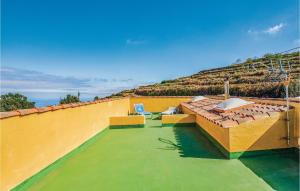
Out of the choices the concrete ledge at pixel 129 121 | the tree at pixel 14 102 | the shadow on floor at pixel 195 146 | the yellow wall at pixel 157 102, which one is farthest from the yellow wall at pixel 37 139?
the tree at pixel 14 102

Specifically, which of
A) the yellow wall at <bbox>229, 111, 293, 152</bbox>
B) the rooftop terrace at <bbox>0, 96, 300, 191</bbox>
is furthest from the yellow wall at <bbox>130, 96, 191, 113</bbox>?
the yellow wall at <bbox>229, 111, 293, 152</bbox>

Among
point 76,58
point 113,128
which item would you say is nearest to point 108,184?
point 113,128

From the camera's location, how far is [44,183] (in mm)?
4348

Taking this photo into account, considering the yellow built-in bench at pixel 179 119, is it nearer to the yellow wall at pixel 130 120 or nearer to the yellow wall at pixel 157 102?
the yellow wall at pixel 130 120

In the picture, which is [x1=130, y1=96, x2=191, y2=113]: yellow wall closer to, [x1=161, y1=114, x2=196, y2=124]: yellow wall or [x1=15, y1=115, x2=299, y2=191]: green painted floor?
[x1=161, y1=114, x2=196, y2=124]: yellow wall

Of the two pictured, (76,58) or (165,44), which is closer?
(165,44)

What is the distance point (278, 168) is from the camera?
15.0 ft

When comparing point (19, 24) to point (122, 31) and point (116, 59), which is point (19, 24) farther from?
point (116, 59)

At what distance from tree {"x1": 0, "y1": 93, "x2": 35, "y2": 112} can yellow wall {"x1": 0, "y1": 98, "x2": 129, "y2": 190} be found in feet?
69.5

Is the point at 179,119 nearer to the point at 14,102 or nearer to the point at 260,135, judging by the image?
the point at 260,135

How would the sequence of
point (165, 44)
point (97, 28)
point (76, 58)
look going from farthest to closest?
point (76, 58), point (165, 44), point (97, 28)

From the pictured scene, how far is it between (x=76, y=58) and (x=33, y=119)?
88.9 ft

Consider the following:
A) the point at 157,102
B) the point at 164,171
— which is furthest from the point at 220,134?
the point at 157,102

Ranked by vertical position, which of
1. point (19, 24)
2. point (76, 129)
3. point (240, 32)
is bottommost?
point (76, 129)
